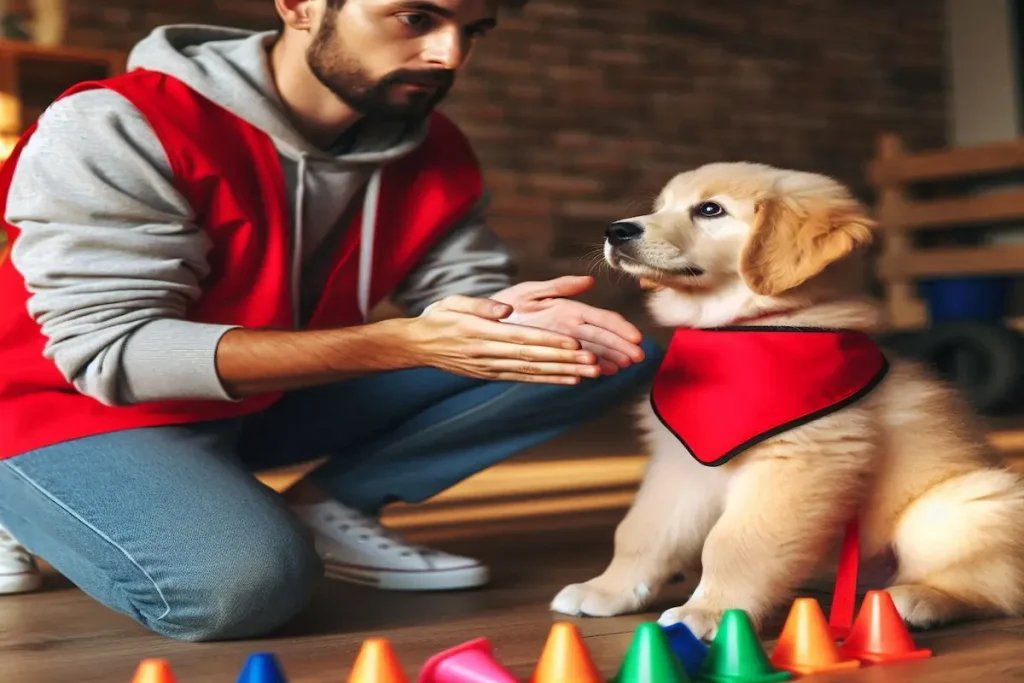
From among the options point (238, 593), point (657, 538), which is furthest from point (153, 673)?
point (657, 538)

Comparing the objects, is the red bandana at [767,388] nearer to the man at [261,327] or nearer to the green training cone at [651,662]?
the man at [261,327]

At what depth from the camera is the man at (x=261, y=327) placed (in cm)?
162

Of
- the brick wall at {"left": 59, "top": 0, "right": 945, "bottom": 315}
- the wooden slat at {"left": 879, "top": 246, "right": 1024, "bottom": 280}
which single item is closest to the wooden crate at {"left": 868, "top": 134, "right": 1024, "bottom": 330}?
the wooden slat at {"left": 879, "top": 246, "right": 1024, "bottom": 280}

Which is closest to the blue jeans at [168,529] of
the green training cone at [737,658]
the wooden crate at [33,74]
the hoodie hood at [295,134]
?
the hoodie hood at [295,134]

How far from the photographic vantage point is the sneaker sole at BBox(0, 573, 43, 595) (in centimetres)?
195

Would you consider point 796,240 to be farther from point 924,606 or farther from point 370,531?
point 370,531

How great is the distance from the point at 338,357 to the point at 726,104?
178 inches

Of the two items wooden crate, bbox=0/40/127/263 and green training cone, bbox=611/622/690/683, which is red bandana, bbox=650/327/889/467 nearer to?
green training cone, bbox=611/622/690/683

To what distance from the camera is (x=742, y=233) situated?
1.71m

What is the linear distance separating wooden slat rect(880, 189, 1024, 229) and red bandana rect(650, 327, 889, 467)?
422cm

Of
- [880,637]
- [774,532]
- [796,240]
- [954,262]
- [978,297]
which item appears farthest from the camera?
[954,262]

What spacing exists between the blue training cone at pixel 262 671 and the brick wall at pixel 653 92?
144 inches

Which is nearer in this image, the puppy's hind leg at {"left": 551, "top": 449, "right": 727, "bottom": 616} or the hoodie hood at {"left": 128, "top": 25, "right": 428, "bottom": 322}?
the puppy's hind leg at {"left": 551, "top": 449, "right": 727, "bottom": 616}

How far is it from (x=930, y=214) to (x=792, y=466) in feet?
15.1
